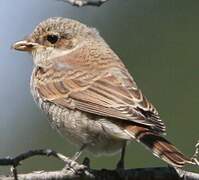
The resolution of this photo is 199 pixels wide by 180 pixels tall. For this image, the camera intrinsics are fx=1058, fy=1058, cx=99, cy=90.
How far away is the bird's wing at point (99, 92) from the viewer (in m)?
5.27

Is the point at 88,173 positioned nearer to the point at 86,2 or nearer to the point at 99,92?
the point at 99,92

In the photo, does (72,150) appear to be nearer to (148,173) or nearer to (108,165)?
(108,165)

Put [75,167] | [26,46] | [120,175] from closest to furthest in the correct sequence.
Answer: [75,167] → [120,175] → [26,46]

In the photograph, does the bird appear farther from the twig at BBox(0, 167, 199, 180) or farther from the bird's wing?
the twig at BBox(0, 167, 199, 180)

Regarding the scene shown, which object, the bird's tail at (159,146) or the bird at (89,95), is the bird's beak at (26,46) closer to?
the bird at (89,95)

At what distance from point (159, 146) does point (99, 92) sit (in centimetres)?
71

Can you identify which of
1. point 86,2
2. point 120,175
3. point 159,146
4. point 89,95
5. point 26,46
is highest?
point 86,2

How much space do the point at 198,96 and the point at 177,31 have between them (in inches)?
84.6

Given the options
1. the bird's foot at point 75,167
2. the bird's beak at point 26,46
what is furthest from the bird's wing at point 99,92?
the bird's foot at point 75,167

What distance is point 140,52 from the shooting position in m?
10.1

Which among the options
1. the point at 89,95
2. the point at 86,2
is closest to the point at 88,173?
the point at 89,95

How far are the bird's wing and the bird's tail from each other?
1.8 inches

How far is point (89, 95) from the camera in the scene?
5598mm

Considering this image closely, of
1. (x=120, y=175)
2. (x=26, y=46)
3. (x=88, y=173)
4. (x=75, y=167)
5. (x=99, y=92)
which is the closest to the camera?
(x=75, y=167)
